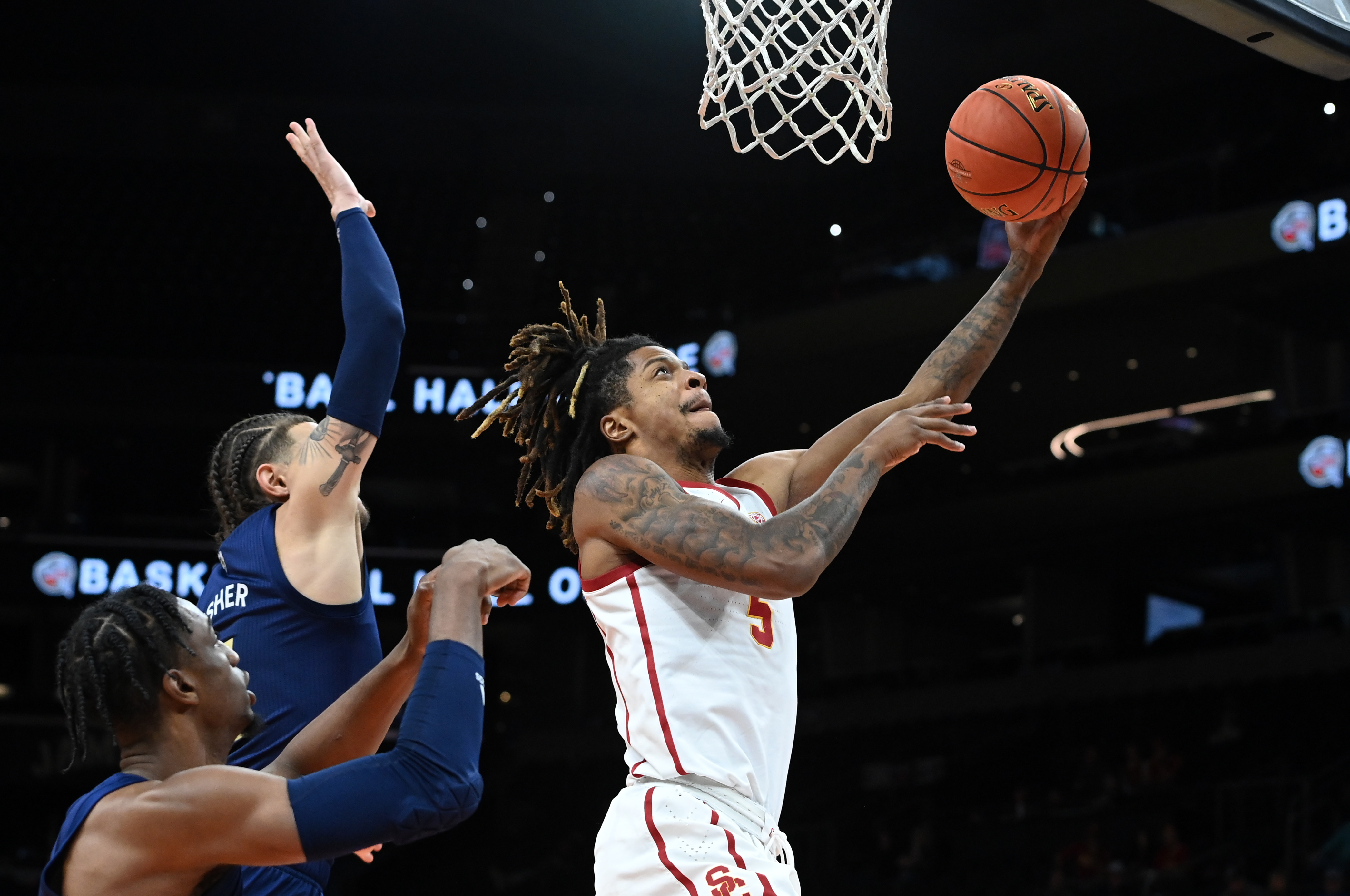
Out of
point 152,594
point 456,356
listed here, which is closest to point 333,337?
point 456,356

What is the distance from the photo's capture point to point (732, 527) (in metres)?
2.64

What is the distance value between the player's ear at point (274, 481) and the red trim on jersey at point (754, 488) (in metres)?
0.94

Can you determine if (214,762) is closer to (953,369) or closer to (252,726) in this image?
(252,726)

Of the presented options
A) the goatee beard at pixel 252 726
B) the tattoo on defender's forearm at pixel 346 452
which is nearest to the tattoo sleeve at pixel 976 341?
the tattoo on defender's forearm at pixel 346 452

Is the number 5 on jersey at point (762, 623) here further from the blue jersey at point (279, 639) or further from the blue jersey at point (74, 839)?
the blue jersey at point (74, 839)

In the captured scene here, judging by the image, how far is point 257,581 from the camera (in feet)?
9.41

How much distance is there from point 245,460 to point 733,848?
1370mm

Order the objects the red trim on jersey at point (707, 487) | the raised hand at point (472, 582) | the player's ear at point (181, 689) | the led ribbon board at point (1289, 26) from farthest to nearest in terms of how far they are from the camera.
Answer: the led ribbon board at point (1289, 26), the red trim on jersey at point (707, 487), the player's ear at point (181, 689), the raised hand at point (472, 582)

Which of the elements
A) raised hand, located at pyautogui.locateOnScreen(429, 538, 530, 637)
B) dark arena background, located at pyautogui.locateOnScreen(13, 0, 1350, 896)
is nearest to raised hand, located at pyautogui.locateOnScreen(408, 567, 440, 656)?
raised hand, located at pyautogui.locateOnScreen(429, 538, 530, 637)

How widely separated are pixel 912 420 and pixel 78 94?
13320 mm

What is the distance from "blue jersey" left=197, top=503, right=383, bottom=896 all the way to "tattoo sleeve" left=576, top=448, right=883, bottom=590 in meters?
0.56

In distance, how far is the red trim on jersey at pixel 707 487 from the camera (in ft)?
9.78

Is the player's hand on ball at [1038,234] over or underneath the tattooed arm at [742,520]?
over

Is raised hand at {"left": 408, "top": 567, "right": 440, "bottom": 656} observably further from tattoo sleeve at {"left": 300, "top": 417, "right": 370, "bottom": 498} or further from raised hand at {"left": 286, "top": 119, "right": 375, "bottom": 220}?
raised hand at {"left": 286, "top": 119, "right": 375, "bottom": 220}
